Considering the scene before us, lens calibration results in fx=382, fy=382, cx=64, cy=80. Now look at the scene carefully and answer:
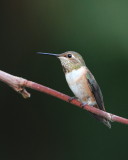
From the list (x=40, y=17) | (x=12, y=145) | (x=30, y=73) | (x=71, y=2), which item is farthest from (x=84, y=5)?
(x=12, y=145)

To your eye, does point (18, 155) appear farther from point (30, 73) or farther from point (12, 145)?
point (30, 73)

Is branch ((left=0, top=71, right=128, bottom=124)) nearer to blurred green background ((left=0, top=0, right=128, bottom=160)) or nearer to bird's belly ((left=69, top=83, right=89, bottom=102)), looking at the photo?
bird's belly ((left=69, top=83, right=89, bottom=102))

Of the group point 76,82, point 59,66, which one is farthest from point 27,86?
point 59,66

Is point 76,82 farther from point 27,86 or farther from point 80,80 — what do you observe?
point 27,86

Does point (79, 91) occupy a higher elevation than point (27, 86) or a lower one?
lower

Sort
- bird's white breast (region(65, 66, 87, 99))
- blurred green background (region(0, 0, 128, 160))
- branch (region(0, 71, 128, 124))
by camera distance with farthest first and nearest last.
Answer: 1. blurred green background (region(0, 0, 128, 160))
2. bird's white breast (region(65, 66, 87, 99))
3. branch (region(0, 71, 128, 124))

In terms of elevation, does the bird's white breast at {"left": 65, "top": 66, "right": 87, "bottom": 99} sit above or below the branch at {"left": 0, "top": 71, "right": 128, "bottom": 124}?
below

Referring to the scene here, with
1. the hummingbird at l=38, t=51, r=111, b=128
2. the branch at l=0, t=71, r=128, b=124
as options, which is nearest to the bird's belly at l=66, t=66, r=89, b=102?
the hummingbird at l=38, t=51, r=111, b=128
